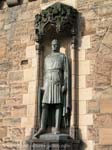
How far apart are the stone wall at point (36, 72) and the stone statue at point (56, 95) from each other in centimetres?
21

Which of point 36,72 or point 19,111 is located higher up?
point 36,72

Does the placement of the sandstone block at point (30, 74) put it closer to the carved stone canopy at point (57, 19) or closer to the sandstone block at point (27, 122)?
the carved stone canopy at point (57, 19)

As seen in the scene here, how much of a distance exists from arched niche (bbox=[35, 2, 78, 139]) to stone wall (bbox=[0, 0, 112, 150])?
118 millimetres

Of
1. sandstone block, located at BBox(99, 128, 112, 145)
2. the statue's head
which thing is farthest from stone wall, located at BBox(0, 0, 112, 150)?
the statue's head

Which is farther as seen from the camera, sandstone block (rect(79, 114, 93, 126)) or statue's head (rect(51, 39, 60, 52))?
statue's head (rect(51, 39, 60, 52))

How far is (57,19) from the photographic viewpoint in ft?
21.0

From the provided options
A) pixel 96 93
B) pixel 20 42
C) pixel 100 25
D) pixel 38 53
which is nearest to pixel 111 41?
pixel 100 25

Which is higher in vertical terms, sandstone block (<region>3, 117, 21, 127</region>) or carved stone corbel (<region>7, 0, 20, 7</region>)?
carved stone corbel (<region>7, 0, 20, 7</region>)

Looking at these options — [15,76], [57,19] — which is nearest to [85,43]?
[57,19]

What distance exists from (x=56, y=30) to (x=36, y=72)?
77cm

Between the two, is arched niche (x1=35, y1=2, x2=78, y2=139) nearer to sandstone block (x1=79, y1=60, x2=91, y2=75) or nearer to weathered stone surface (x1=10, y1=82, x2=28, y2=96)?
sandstone block (x1=79, y1=60, x2=91, y2=75)

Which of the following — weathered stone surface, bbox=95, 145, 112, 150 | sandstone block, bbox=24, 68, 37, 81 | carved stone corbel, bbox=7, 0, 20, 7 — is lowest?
weathered stone surface, bbox=95, 145, 112, 150

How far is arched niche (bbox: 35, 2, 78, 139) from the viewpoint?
6371 mm

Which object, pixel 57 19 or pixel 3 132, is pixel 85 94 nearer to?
pixel 57 19
